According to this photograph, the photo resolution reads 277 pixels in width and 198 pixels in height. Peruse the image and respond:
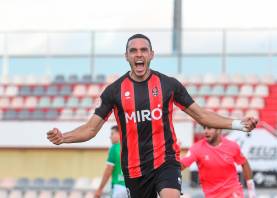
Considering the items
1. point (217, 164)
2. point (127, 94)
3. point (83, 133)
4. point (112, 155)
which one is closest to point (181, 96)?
point (127, 94)

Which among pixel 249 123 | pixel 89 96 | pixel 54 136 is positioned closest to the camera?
pixel 54 136

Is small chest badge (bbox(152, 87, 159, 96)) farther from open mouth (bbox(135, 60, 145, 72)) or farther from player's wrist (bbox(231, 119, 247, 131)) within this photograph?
player's wrist (bbox(231, 119, 247, 131))

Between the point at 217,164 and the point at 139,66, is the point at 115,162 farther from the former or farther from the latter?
the point at 139,66

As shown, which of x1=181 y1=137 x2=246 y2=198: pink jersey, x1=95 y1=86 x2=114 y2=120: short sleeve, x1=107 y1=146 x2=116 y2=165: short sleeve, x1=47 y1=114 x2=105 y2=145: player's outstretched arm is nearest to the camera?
x1=47 y1=114 x2=105 y2=145: player's outstretched arm

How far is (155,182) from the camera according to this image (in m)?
6.62

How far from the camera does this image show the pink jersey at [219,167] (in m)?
9.36

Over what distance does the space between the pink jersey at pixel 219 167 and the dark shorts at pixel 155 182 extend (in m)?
2.74

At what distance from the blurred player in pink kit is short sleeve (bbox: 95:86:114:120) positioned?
2.74 metres

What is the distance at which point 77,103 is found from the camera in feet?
69.6

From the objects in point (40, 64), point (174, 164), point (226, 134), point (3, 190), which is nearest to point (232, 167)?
point (174, 164)

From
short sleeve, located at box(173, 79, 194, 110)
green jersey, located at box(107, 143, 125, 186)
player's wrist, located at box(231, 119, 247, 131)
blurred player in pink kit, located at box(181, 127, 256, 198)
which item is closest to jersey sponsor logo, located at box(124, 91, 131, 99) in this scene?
short sleeve, located at box(173, 79, 194, 110)

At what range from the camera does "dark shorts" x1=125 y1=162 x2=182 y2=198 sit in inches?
256

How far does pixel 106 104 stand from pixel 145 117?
1.33 ft

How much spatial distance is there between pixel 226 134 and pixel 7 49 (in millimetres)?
7370
